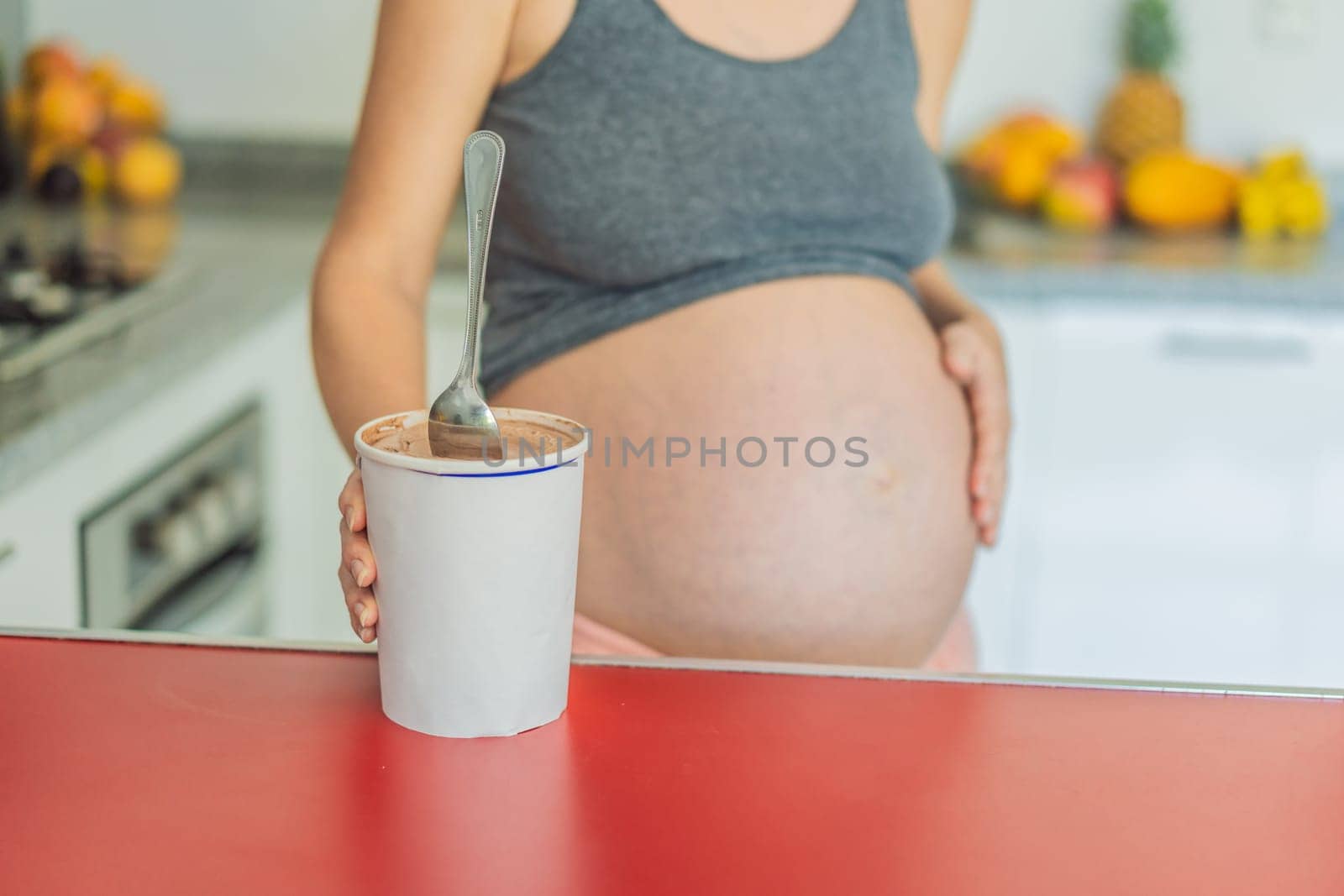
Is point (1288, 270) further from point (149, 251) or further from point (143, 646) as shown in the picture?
point (143, 646)

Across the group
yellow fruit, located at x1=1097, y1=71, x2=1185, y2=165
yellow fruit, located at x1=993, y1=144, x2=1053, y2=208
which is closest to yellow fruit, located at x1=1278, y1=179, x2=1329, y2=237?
yellow fruit, located at x1=1097, y1=71, x2=1185, y2=165

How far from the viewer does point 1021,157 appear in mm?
2227

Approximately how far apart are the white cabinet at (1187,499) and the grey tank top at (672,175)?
3.07 feet

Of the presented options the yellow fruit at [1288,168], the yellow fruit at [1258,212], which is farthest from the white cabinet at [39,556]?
the yellow fruit at [1288,168]

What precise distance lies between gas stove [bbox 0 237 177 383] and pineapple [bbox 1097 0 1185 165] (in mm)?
1505

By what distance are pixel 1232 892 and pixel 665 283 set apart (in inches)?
22.0

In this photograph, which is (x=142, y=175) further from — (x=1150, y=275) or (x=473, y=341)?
(x=473, y=341)

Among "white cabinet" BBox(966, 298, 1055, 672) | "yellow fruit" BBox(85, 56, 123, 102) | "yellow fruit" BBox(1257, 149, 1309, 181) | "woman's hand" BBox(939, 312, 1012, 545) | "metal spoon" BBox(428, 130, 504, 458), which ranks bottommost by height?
"white cabinet" BBox(966, 298, 1055, 672)

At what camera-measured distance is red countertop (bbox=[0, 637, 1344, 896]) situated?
529mm

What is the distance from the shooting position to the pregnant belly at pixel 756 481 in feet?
3.08

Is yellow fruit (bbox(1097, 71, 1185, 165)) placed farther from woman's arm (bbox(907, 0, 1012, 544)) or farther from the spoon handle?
the spoon handle

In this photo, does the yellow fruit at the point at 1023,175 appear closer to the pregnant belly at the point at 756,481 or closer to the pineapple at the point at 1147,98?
the pineapple at the point at 1147,98

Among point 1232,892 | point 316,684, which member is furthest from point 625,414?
point 1232,892

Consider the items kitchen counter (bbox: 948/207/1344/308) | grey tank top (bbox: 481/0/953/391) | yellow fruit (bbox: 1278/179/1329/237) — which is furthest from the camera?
yellow fruit (bbox: 1278/179/1329/237)
